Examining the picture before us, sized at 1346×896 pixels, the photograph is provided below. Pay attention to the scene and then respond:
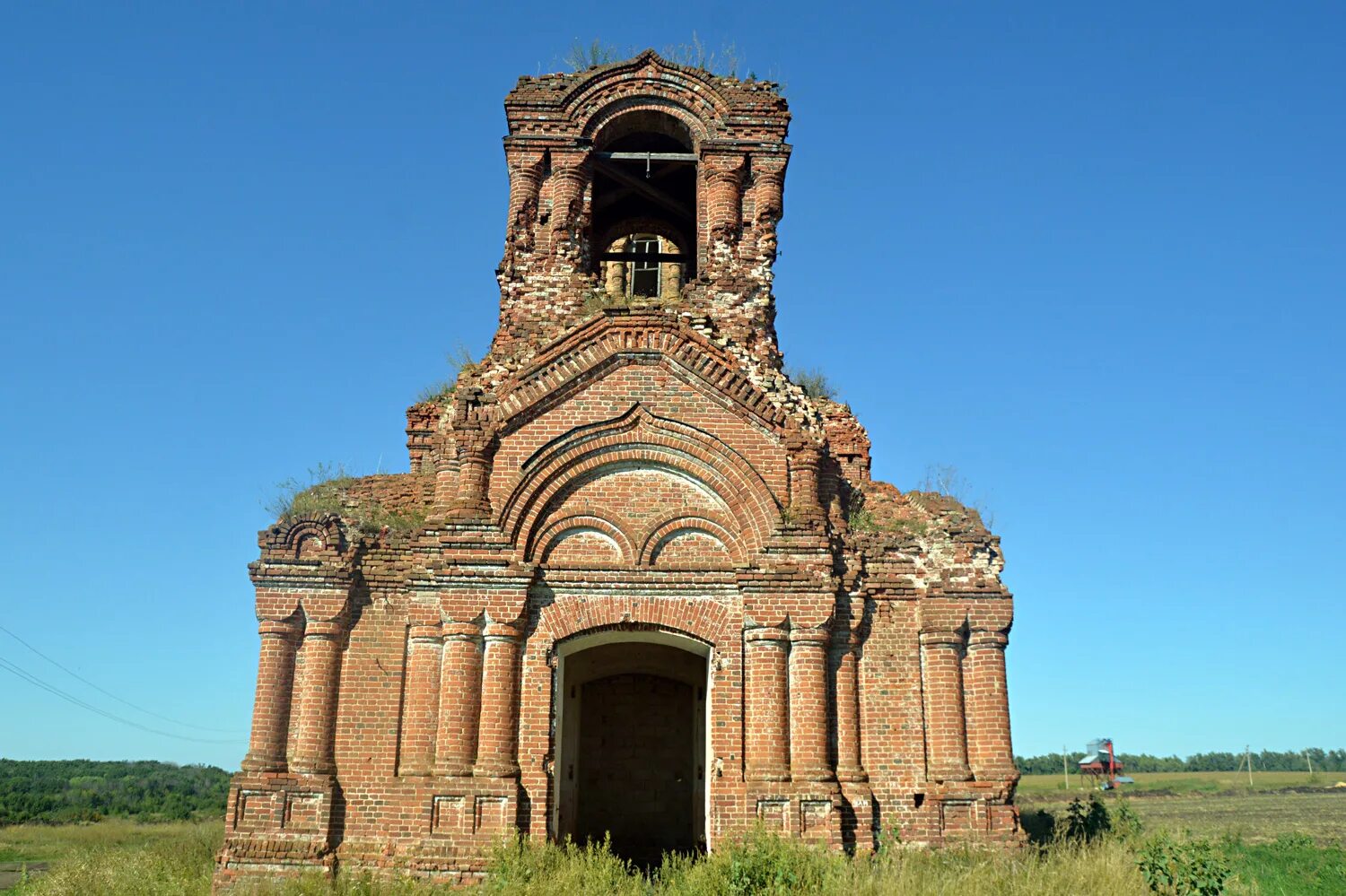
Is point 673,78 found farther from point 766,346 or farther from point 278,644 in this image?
point 278,644

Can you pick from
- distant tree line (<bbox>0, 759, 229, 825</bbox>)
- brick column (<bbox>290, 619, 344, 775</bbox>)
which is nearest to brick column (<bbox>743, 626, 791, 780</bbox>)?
brick column (<bbox>290, 619, 344, 775</bbox>)

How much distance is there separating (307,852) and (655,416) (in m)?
5.56

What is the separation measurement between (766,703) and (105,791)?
56.3 metres

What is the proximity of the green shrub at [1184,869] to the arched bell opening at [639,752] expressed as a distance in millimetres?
5943

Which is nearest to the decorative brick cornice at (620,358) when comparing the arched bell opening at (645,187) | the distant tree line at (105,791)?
the arched bell opening at (645,187)

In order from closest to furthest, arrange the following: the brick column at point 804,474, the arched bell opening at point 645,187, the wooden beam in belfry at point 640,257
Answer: the brick column at point 804,474 < the arched bell opening at point 645,187 < the wooden beam in belfry at point 640,257

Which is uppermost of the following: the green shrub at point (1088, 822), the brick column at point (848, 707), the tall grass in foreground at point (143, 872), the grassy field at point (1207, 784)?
the brick column at point (848, 707)

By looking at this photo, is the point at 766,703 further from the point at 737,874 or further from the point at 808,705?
the point at 737,874

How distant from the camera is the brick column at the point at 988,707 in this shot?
10.5m

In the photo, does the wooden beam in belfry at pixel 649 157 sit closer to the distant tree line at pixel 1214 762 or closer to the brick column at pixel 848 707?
the brick column at pixel 848 707

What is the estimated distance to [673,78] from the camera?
13773 mm

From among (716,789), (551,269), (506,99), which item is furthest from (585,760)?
(506,99)

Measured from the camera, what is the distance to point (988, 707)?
1066 centimetres

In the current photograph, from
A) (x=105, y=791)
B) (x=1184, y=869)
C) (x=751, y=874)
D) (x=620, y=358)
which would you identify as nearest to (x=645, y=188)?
(x=620, y=358)
